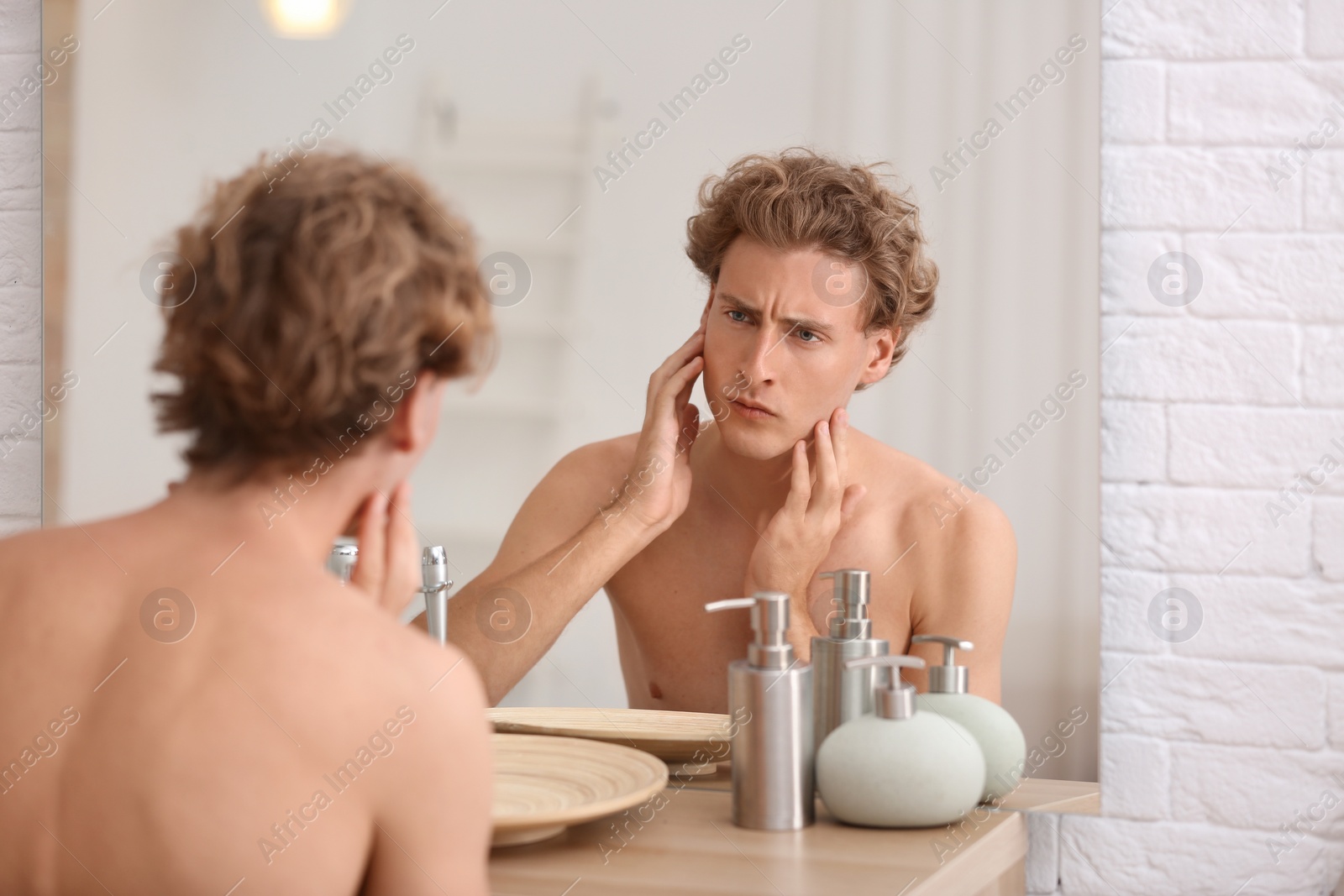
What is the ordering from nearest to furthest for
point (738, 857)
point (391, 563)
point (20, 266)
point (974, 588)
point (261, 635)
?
1. point (261, 635)
2. point (391, 563)
3. point (738, 857)
4. point (974, 588)
5. point (20, 266)

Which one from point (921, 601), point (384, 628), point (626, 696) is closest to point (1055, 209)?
point (921, 601)

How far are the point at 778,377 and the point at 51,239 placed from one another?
0.89 m

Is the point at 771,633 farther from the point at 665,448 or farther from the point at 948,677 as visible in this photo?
the point at 665,448

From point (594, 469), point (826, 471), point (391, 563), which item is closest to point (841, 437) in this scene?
point (826, 471)

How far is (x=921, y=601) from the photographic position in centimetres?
116

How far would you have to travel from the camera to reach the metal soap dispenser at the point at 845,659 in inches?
40.5

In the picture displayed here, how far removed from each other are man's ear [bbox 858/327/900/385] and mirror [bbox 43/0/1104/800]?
0.02 m

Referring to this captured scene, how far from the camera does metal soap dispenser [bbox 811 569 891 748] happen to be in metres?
1.03

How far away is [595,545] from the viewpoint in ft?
3.98

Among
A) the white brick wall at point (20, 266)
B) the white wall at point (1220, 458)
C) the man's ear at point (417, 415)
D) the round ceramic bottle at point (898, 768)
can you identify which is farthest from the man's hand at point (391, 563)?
the white brick wall at point (20, 266)

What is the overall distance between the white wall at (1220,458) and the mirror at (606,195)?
0.03 m

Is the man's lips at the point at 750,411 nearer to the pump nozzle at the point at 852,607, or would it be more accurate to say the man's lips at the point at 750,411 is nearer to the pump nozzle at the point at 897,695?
the pump nozzle at the point at 852,607

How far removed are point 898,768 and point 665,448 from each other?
424 mm

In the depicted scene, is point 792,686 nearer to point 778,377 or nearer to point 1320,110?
point 778,377
